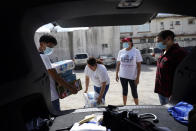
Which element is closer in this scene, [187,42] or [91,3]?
[91,3]

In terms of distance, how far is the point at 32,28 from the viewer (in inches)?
66.2

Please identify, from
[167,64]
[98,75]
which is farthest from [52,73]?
[167,64]

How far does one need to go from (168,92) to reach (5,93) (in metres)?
2.33

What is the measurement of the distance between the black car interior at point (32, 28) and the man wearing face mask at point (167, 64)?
713mm

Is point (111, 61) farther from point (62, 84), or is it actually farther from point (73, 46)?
point (62, 84)

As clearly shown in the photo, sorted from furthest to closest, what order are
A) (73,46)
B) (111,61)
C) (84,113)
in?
1. (73,46)
2. (111,61)
3. (84,113)

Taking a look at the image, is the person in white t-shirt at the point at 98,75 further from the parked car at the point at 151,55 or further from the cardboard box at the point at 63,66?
the parked car at the point at 151,55

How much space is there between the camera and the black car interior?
127cm

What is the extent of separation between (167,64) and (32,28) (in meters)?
1.97

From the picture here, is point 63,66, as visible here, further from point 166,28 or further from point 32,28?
point 166,28

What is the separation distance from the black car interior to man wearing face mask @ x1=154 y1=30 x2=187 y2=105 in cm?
71

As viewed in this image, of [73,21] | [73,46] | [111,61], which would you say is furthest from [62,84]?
[73,46]

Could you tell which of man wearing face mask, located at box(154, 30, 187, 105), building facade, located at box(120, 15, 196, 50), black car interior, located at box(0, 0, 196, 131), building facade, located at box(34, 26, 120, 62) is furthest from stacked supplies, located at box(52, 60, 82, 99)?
building facade, located at box(120, 15, 196, 50)

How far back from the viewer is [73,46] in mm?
16516
